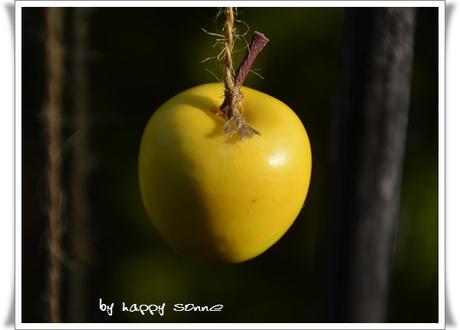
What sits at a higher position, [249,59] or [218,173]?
[249,59]

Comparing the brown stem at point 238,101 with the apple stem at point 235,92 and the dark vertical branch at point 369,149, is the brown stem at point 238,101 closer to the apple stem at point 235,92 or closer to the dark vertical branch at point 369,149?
the apple stem at point 235,92

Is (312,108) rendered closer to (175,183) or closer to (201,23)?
(201,23)

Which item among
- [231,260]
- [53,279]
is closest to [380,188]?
[231,260]

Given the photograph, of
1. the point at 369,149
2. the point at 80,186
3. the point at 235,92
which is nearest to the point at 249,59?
the point at 235,92

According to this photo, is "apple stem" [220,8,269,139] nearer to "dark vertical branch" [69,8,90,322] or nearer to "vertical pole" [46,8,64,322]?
"vertical pole" [46,8,64,322]

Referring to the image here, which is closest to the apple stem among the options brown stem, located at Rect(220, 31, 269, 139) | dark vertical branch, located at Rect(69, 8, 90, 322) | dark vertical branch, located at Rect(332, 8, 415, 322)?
A: brown stem, located at Rect(220, 31, 269, 139)

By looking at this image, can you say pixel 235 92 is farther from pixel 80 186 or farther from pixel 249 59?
pixel 80 186
